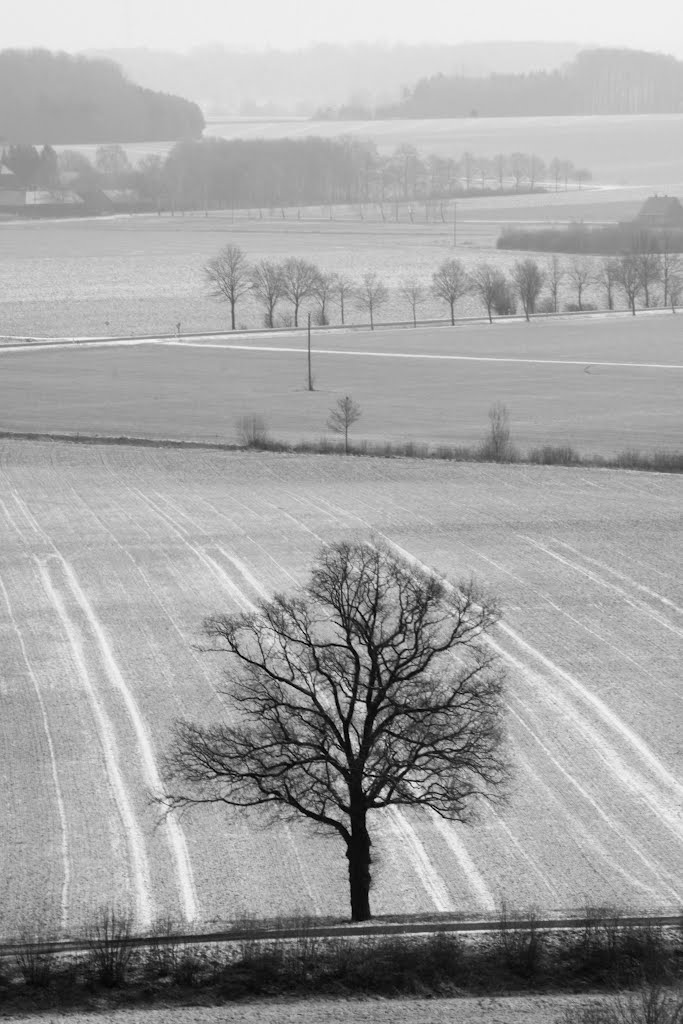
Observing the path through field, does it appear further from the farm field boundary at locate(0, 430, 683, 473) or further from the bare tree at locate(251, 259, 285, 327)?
the bare tree at locate(251, 259, 285, 327)

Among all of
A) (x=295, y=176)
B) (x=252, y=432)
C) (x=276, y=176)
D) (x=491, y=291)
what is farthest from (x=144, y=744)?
(x=295, y=176)

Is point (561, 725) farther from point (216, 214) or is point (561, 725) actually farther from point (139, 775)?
point (216, 214)

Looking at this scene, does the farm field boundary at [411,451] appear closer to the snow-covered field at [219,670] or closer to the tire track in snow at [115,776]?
the snow-covered field at [219,670]

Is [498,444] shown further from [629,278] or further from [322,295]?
[629,278]

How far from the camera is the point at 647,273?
75.6m

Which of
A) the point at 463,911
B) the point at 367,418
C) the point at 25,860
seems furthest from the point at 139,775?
the point at 367,418

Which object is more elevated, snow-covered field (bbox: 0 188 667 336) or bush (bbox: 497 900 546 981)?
snow-covered field (bbox: 0 188 667 336)

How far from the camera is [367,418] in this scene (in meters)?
41.4

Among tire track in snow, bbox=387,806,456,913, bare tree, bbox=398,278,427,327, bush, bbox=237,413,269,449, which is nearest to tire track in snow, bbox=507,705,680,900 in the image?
tire track in snow, bbox=387,806,456,913

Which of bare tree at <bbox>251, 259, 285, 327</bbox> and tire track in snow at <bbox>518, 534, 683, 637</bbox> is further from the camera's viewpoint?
bare tree at <bbox>251, 259, 285, 327</bbox>

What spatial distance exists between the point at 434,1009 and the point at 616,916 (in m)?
2.65

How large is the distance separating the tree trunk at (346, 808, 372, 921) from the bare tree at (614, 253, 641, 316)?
6033 cm

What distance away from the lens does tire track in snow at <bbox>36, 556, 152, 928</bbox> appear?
12.9 metres

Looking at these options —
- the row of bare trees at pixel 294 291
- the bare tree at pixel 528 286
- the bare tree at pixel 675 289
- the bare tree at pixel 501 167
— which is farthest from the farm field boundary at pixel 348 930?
the bare tree at pixel 501 167
